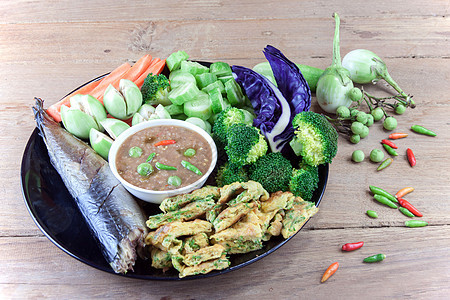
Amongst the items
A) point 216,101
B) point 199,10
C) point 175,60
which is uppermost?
point 199,10

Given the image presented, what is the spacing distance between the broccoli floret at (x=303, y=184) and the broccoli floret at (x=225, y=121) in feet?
2.09

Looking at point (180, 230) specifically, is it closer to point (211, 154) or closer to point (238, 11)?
point (211, 154)

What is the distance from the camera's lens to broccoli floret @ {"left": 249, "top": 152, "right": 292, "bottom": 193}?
3098mm

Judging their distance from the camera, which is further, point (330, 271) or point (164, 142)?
point (164, 142)

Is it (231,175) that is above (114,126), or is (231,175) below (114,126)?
below

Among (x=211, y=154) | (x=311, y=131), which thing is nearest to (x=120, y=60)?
(x=211, y=154)

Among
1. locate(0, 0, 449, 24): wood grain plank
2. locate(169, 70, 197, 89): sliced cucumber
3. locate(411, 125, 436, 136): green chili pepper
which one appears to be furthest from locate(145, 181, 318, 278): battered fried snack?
locate(0, 0, 449, 24): wood grain plank

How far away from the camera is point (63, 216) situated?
9.79 feet

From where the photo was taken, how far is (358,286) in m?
2.87

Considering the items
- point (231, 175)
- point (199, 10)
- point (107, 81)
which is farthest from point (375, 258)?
point (199, 10)

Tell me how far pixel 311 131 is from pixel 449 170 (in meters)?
1.51

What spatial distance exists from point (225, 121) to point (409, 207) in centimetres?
164

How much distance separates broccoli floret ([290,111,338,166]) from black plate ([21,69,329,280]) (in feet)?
0.64

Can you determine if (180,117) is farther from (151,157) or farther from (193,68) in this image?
(151,157)
